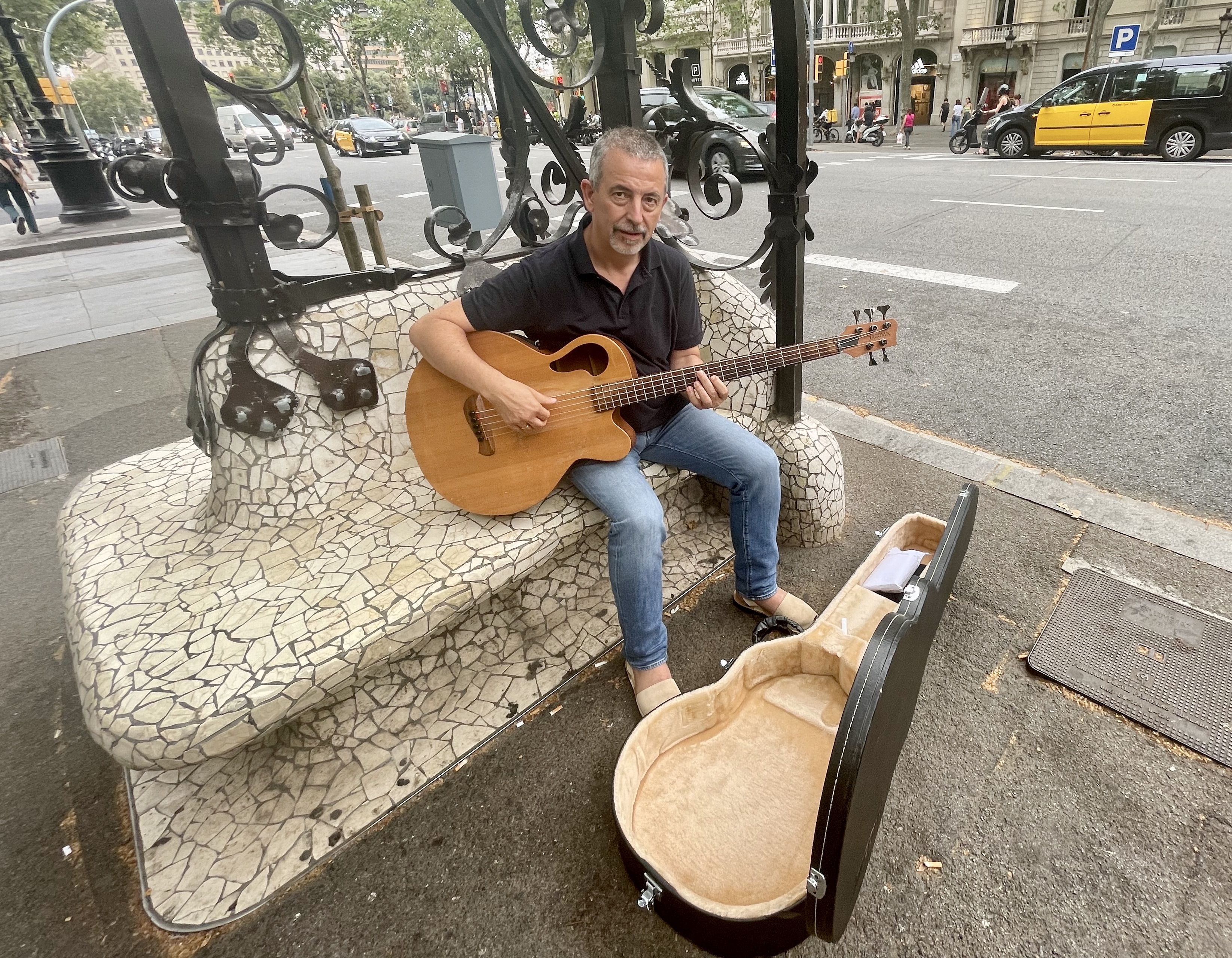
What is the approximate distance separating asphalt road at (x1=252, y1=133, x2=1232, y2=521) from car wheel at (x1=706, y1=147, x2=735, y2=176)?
1.78 m

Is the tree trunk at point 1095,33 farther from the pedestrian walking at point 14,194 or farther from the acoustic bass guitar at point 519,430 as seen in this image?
the pedestrian walking at point 14,194

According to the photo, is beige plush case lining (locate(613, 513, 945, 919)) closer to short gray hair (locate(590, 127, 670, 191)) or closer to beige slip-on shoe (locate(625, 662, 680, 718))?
beige slip-on shoe (locate(625, 662, 680, 718))

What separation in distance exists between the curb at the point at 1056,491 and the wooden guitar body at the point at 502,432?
199 cm

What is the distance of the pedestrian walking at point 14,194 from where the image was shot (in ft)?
35.9

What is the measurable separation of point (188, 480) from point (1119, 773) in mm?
3177

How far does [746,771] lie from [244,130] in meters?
5.58

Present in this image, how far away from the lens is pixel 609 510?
1995mm

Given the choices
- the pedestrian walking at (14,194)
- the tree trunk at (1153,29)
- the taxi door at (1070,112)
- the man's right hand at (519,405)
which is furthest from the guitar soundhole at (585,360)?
the tree trunk at (1153,29)

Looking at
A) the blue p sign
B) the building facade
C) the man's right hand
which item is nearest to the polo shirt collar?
the man's right hand

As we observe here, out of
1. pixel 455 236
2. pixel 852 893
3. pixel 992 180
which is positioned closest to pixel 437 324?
pixel 455 236

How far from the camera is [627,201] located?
196cm

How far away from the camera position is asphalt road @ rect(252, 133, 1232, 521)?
10.7 feet

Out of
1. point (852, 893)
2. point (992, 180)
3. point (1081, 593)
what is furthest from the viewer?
point (992, 180)

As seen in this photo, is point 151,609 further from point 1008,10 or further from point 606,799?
point 1008,10
